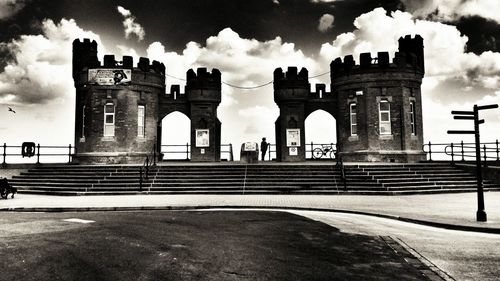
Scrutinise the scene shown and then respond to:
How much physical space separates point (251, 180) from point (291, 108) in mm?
10771

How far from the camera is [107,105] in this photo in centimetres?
2653

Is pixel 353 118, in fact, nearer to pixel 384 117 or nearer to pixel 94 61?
pixel 384 117

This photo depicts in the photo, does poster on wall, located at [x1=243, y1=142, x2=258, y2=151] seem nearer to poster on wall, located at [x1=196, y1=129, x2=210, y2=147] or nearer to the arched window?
poster on wall, located at [x1=196, y1=129, x2=210, y2=147]

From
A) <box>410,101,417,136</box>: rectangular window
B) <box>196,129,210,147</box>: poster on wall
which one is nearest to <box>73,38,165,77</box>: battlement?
<box>196,129,210,147</box>: poster on wall

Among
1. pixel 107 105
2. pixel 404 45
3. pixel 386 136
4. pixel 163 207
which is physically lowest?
pixel 163 207

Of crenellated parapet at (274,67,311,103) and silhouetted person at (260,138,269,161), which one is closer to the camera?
crenellated parapet at (274,67,311,103)

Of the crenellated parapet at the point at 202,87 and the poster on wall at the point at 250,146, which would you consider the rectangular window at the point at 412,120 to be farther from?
the crenellated parapet at the point at 202,87

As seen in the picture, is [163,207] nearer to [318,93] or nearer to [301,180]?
[301,180]

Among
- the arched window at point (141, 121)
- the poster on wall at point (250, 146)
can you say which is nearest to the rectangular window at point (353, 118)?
the poster on wall at point (250, 146)

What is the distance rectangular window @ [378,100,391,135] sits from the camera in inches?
1035

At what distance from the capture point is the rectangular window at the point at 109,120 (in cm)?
2633

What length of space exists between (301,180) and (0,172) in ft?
53.3

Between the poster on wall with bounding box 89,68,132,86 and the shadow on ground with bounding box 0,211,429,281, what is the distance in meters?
18.1

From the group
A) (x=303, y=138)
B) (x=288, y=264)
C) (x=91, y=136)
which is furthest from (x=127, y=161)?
(x=288, y=264)
